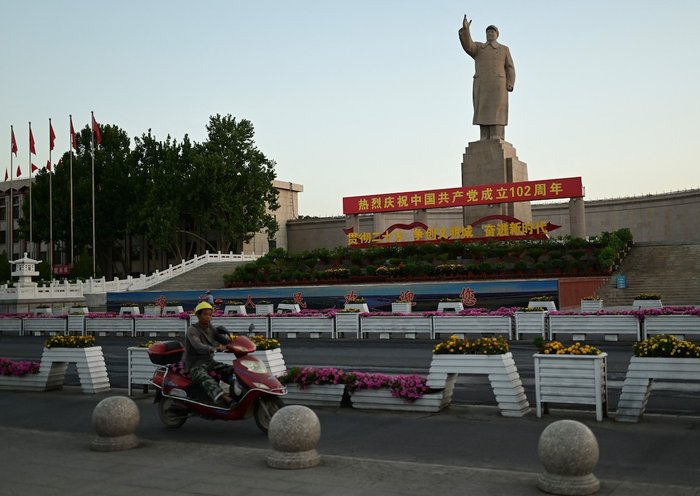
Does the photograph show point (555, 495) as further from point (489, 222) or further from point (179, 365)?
point (489, 222)

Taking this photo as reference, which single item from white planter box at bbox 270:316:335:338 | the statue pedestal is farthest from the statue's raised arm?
white planter box at bbox 270:316:335:338

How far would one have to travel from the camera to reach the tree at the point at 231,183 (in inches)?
2446

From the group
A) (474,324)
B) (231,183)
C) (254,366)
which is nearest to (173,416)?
(254,366)

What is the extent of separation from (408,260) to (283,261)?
9.50 m

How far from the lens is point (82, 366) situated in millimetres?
13812

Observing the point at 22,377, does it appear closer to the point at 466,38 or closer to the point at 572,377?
the point at 572,377

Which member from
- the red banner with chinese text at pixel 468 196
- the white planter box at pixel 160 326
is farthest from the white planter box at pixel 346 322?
the red banner with chinese text at pixel 468 196

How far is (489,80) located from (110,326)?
31025 mm

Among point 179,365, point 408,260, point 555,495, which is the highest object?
point 408,260

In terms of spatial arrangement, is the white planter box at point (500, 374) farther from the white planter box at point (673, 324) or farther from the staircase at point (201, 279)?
the staircase at point (201, 279)

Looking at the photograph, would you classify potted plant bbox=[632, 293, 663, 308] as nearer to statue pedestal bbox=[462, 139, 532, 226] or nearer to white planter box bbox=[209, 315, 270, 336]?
white planter box bbox=[209, 315, 270, 336]

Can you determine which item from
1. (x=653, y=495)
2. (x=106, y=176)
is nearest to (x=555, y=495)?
(x=653, y=495)

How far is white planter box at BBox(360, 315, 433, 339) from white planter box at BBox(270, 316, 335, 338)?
1.30 m

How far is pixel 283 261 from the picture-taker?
48.1m
